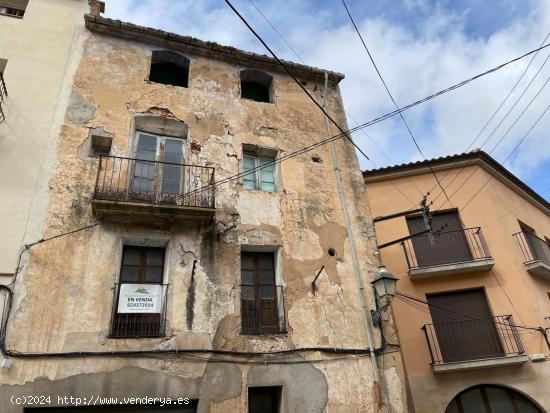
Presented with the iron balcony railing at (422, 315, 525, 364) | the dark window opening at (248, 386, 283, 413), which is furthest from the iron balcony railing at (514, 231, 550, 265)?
the dark window opening at (248, 386, 283, 413)

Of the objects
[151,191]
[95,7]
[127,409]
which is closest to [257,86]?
[95,7]

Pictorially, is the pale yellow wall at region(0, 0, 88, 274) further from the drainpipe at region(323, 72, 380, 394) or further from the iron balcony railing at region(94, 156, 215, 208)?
the drainpipe at region(323, 72, 380, 394)

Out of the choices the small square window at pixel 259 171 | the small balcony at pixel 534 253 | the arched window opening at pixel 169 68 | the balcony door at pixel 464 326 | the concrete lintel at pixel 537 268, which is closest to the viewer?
the small square window at pixel 259 171

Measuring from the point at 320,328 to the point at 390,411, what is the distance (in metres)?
2.02

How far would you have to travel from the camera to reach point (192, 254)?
8586mm

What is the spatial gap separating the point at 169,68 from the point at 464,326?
36.9 ft

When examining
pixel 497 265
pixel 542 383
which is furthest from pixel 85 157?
pixel 542 383

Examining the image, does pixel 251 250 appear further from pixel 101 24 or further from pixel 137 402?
pixel 101 24

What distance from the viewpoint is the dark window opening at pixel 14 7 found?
11.1 metres

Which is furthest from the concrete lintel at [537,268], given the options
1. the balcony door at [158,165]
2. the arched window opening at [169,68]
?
the arched window opening at [169,68]

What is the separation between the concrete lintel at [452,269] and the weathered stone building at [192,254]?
3.48m

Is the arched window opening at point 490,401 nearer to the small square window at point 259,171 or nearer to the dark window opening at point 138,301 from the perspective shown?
the small square window at point 259,171

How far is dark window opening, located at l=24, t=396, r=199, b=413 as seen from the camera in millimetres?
6704

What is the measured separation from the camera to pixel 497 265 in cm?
1290
